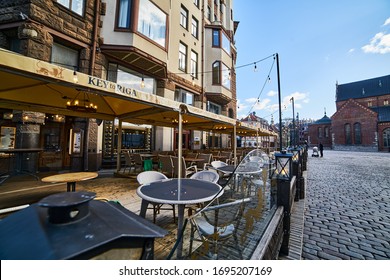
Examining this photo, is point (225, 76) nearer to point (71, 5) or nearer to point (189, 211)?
point (71, 5)

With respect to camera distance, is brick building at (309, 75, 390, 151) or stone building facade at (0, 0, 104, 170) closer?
stone building facade at (0, 0, 104, 170)

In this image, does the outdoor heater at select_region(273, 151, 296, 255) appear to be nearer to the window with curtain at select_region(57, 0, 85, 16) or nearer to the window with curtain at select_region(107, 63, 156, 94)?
the window with curtain at select_region(107, 63, 156, 94)

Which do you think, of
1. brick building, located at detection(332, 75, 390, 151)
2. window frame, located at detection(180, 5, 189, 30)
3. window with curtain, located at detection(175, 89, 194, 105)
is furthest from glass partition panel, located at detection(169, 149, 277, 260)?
brick building, located at detection(332, 75, 390, 151)

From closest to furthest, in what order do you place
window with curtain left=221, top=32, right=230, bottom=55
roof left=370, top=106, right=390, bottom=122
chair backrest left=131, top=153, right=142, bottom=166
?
chair backrest left=131, top=153, right=142, bottom=166
window with curtain left=221, top=32, right=230, bottom=55
roof left=370, top=106, right=390, bottom=122

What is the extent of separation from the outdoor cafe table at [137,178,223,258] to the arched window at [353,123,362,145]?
1936 inches

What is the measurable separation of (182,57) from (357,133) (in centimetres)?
4474

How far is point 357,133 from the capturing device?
3653 centimetres

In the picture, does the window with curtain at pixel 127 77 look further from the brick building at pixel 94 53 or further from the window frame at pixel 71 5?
the window frame at pixel 71 5

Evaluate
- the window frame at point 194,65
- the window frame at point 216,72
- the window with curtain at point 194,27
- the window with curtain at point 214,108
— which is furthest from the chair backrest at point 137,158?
the window with curtain at point 194,27

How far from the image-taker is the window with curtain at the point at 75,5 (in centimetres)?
698

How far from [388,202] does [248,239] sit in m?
5.20

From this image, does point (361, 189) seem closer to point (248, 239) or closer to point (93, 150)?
point (248, 239)

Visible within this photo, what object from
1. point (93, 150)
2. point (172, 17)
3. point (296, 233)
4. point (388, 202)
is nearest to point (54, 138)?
point (93, 150)

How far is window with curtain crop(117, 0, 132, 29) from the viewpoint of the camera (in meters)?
7.97
